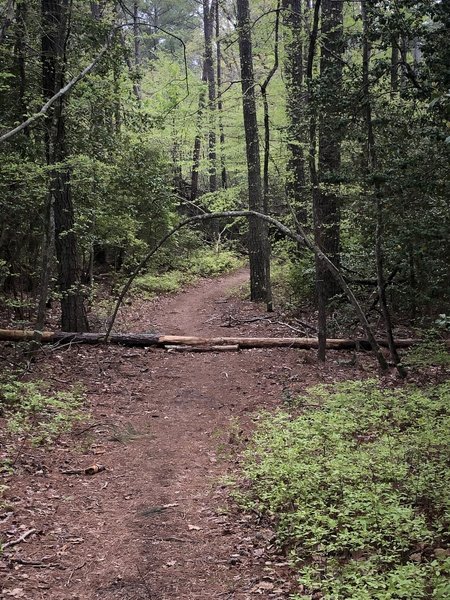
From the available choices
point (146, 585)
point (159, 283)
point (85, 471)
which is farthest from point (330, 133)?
point (159, 283)

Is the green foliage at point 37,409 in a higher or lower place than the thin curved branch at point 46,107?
lower

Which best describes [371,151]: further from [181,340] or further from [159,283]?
[159,283]

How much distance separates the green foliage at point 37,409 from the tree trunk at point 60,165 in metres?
3.07

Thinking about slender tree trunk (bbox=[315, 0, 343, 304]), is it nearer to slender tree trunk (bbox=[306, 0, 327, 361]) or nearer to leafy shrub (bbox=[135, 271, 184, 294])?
slender tree trunk (bbox=[306, 0, 327, 361])

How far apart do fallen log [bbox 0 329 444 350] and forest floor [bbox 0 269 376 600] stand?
0.27 m

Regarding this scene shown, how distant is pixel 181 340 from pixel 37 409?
4.67 metres

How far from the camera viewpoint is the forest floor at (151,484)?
165 inches

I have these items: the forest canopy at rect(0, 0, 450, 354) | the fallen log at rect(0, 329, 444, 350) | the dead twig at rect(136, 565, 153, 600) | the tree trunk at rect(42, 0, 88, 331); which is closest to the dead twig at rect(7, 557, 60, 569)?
the dead twig at rect(136, 565, 153, 600)

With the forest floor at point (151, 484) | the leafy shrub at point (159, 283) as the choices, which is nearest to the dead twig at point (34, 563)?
the forest floor at point (151, 484)

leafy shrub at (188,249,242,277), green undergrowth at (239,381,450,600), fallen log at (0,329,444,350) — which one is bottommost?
green undergrowth at (239,381,450,600)

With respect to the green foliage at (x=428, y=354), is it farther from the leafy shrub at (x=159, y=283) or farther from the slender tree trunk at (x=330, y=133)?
the leafy shrub at (x=159, y=283)

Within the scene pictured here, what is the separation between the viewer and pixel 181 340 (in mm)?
11852

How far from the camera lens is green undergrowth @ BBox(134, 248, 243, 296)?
63.1ft

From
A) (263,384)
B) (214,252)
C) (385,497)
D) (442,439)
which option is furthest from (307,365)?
(214,252)
